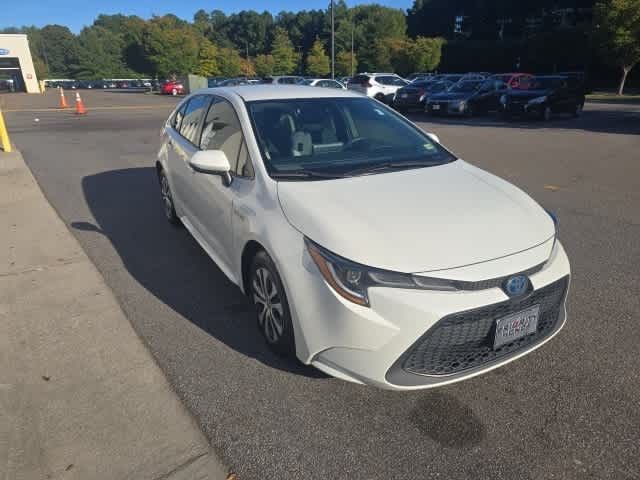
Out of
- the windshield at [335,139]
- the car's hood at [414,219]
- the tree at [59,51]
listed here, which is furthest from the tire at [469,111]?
the tree at [59,51]

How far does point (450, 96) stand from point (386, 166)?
16.7 m

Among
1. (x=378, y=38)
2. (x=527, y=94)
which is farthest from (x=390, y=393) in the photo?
(x=378, y=38)

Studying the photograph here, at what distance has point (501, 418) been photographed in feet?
7.70

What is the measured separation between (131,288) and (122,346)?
91 centimetres

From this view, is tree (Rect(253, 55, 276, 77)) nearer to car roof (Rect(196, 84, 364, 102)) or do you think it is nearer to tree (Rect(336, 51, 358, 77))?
tree (Rect(336, 51, 358, 77))

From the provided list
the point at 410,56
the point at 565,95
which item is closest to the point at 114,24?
the point at 410,56

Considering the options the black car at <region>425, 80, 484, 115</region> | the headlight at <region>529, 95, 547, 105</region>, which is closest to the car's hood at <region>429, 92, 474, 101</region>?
the black car at <region>425, 80, 484, 115</region>

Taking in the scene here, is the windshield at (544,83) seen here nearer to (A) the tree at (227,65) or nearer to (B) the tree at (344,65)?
(B) the tree at (344,65)

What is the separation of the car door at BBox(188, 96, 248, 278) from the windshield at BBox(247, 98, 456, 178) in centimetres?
18

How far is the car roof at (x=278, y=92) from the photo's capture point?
11.5 feet

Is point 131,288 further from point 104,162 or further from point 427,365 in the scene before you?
point 104,162

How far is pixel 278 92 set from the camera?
3641mm

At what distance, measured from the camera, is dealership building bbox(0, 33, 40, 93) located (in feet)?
199

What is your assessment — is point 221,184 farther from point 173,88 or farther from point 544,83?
point 173,88
